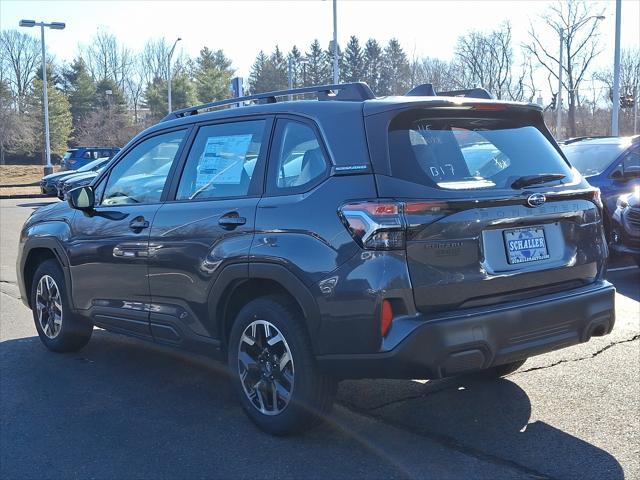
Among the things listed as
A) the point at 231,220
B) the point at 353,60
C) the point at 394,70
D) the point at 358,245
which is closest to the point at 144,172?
the point at 231,220

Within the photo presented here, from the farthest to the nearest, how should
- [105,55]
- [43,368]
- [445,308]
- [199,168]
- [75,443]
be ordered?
[105,55]
[43,368]
[199,168]
[75,443]
[445,308]

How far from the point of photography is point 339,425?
4.22m

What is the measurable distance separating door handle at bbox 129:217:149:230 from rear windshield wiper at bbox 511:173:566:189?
2.38 m

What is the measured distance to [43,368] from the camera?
18.1 feet

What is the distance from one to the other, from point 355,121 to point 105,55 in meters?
79.1

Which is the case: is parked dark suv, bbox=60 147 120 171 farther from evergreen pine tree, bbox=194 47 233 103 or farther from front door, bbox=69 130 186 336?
evergreen pine tree, bbox=194 47 233 103

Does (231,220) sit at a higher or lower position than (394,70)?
lower

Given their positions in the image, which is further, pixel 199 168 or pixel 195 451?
pixel 199 168

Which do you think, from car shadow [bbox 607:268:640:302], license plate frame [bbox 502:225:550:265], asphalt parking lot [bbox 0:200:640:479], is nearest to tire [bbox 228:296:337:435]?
asphalt parking lot [bbox 0:200:640:479]

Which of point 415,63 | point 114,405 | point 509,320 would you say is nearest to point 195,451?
point 114,405

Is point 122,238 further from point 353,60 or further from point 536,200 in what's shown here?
point 353,60

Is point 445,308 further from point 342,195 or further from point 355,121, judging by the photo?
point 355,121

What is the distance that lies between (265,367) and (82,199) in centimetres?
213

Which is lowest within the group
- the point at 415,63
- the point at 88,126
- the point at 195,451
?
the point at 195,451
